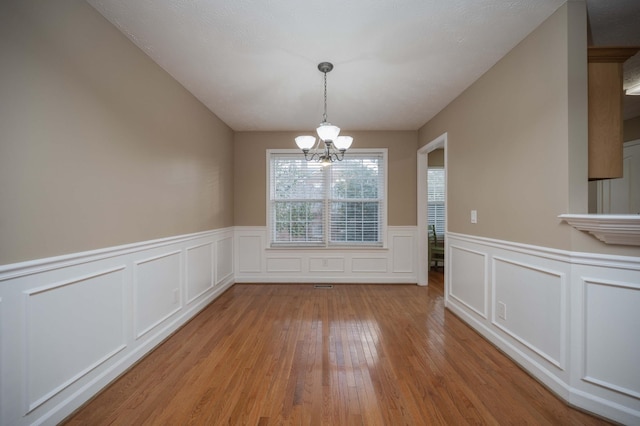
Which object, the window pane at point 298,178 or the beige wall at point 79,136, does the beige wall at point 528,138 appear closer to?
the window pane at point 298,178

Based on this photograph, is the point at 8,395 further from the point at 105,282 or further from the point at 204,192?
the point at 204,192

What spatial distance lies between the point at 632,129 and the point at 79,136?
6.39 m

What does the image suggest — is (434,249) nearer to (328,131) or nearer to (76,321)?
(328,131)

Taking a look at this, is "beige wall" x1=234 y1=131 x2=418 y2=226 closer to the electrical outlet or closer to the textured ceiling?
the textured ceiling

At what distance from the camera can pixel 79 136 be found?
1.65m

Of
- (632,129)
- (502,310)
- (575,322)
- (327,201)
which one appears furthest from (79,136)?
(632,129)

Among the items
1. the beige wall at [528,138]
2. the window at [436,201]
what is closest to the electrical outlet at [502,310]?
the beige wall at [528,138]

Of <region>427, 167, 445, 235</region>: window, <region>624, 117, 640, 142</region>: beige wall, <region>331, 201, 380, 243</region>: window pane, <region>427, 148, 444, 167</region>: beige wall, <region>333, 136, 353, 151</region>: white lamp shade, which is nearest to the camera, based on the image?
<region>333, 136, 353, 151</region>: white lamp shade

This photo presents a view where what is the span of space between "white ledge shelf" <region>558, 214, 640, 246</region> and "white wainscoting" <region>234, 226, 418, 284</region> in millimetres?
2858

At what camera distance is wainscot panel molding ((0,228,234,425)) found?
4.32 feet

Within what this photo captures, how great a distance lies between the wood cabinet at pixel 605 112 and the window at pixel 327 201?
2821mm

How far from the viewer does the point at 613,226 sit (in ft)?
4.68

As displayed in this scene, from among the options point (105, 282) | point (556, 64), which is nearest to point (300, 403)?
point (105, 282)

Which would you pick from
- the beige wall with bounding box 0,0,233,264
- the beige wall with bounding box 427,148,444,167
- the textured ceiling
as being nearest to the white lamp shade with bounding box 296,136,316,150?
the textured ceiling
